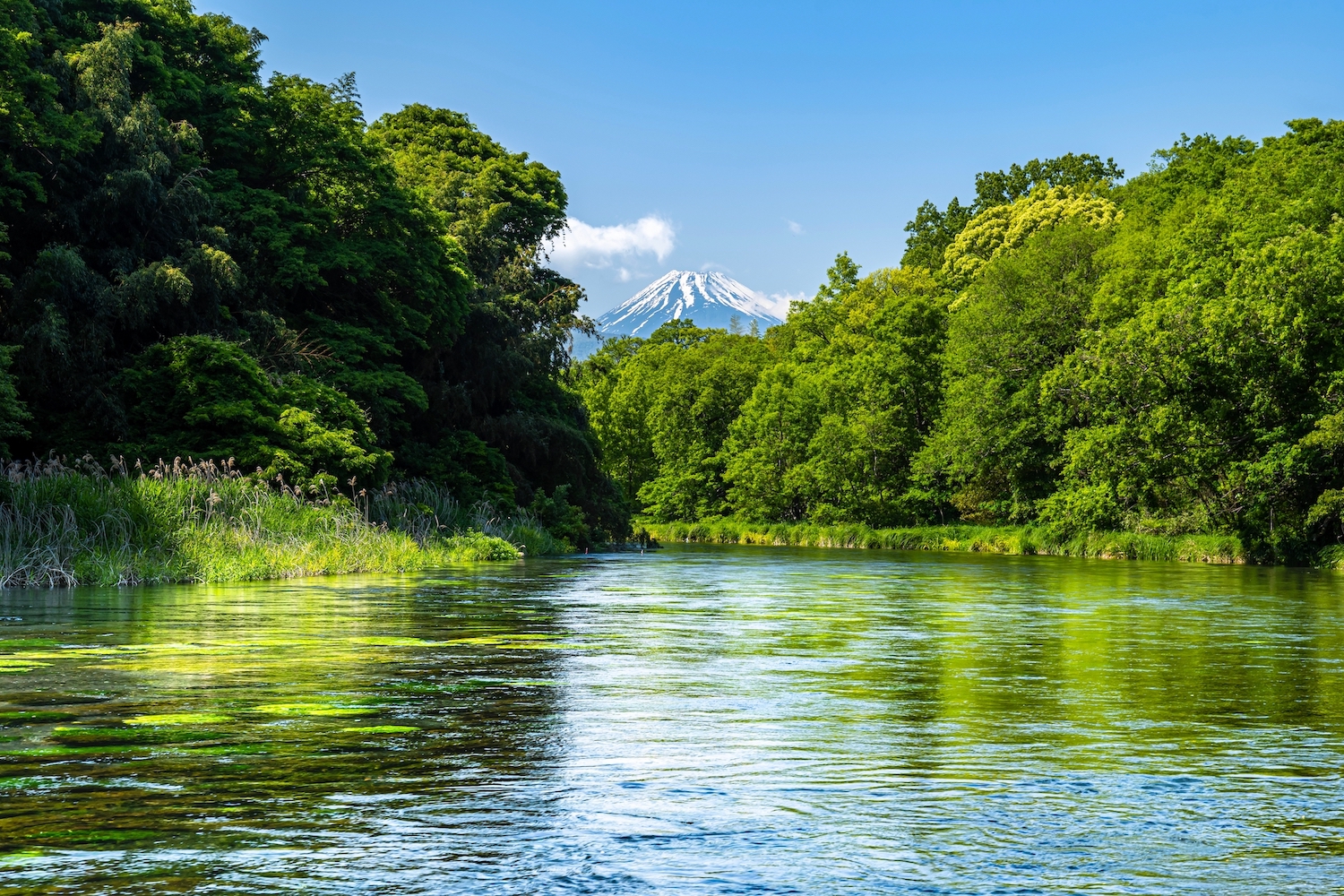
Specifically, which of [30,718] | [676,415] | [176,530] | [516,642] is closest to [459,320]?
[176,530]

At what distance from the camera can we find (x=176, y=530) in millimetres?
23562

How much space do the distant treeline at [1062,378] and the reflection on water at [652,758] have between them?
91.2 ft

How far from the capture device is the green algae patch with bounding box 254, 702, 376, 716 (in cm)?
868

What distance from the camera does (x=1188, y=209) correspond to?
54.2 metres

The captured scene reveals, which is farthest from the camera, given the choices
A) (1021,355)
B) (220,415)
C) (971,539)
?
(971,539)

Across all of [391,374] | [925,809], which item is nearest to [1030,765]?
[925,809]

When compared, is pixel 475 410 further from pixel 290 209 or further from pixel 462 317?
pixel 290 209

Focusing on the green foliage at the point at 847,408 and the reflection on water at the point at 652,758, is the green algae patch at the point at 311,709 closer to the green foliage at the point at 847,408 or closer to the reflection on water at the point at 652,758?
→ the reflection on water at the point at 652,758

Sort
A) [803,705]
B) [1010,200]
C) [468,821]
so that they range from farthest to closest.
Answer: [1010,200] → [803,705] → [468,821]

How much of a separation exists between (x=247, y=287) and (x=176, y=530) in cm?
1394

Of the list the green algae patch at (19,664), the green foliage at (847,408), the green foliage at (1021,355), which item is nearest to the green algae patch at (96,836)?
the green algae patch at (19,664)

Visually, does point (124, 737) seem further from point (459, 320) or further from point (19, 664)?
point (459, 320)

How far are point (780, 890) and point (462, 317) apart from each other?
41.6 m

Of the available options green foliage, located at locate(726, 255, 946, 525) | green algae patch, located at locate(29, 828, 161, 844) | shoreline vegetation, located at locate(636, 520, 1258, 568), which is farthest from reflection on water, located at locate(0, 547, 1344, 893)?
green foliage, located at locate(726, 255, 946, 525)
